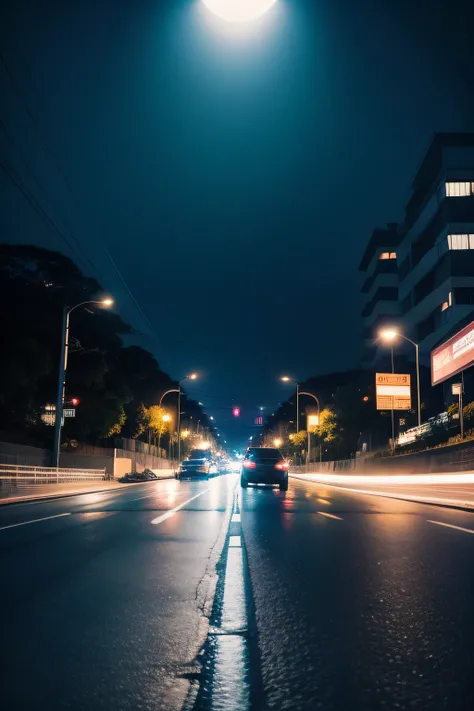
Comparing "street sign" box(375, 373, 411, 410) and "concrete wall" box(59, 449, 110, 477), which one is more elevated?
"street sign" box(375, 373, 411, 410)

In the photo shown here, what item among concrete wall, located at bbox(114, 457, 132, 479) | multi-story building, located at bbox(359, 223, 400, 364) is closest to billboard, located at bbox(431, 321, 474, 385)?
concrete wall, located at bbox(114, 457, 132, 479)

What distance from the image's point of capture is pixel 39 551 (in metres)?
8.93

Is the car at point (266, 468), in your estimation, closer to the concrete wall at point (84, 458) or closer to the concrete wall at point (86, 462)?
the concrete wall at point (84, 458)

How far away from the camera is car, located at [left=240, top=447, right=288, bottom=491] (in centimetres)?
2895

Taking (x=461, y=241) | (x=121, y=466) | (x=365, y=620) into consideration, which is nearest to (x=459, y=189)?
(x=461, y=241)

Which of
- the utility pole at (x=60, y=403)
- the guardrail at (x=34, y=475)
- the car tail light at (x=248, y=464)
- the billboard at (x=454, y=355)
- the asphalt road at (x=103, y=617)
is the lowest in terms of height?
the asphalt road at (x=103, y=617)

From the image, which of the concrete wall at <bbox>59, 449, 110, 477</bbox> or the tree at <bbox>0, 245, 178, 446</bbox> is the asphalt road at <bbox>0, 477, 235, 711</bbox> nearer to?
the tree at <bbox>0, 245, 178, 446</bbox>

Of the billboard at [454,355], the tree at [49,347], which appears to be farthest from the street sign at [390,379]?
the tree at [49,347]

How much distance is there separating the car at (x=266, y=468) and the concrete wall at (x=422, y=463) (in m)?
7.67

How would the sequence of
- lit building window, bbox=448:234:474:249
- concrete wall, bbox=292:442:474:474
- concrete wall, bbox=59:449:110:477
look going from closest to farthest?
concrete wall, bbox=292:442:474:474 < concrete wall, bbox=59:449:110:477 < lit building window, bbox=448:234:474:249

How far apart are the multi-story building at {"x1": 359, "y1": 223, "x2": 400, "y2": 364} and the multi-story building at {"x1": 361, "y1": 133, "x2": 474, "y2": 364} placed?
14.6 m

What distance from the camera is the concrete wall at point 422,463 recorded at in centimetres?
2819

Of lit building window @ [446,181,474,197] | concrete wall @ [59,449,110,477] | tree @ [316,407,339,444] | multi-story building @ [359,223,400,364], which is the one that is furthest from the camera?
multi-story building @ [359,223,400,364]

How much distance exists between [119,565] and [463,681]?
4980 millimetres
